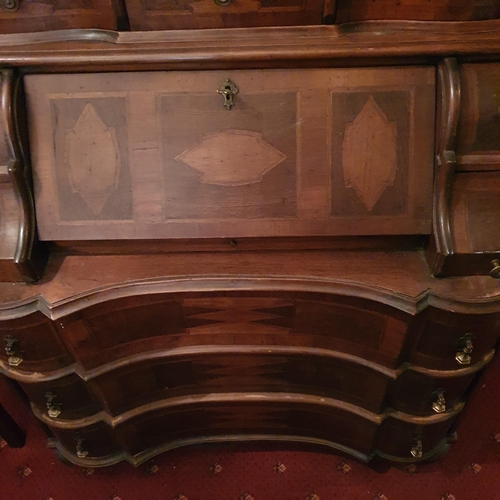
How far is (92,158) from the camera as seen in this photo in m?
1.14

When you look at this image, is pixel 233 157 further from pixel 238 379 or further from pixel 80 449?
pixel 80 449

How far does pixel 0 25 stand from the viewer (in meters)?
1.12

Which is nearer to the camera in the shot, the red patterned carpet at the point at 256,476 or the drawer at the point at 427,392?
the drawer at the point at 427,392

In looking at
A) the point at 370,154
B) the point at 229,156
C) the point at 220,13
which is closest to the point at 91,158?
the point at 229,156

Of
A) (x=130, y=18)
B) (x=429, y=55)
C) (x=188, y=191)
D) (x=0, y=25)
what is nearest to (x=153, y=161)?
(x=188, y=191)

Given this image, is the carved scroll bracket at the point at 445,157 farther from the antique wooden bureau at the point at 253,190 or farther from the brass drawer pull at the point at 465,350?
the brass drawer pull at the point at 465,350

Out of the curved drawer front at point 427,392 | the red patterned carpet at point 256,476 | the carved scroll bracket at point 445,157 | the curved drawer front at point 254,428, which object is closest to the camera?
the carved scroll bracket at point 445,157

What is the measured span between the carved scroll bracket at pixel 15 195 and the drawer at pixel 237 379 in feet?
1.20

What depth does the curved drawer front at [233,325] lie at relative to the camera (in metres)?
1.13

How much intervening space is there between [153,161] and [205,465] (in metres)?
1.18

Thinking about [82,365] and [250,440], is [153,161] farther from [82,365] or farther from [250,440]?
[250,440]

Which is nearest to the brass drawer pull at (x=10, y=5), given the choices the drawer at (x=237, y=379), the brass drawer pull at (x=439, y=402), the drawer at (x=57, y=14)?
the drawer at (x=57, y=14)

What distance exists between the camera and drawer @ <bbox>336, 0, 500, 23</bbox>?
106 centimetres

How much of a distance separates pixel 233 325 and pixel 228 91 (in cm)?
58
